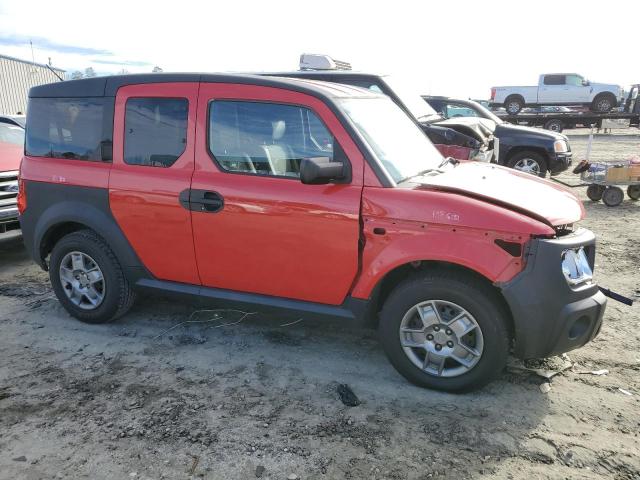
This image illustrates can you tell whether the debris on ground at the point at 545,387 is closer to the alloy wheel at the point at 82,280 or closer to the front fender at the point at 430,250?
the front fender at the point at 430,250

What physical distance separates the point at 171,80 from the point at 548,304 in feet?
9.97

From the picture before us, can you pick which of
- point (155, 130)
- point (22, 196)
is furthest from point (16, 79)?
point (155, 130)

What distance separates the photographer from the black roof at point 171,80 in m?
3.60

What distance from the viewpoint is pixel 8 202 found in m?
6.10

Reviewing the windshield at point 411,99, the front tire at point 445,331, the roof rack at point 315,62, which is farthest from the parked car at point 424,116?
the front tire at point 445,331

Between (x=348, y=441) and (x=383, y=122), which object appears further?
(x=383, y=122)

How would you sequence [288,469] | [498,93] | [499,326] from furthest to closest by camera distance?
1. [498,93]
2. [499,326]
3. [288,469]

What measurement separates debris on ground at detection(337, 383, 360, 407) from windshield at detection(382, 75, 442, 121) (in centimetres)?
489

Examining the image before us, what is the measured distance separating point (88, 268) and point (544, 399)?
3.64 metres

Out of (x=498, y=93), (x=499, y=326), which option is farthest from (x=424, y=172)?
(x=498, y=93)

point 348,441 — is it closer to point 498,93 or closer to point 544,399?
point 544,399

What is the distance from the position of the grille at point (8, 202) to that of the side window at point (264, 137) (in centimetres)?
363

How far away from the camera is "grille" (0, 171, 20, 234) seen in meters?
5.96

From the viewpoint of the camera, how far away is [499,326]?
3.09 meters
